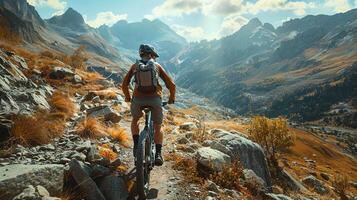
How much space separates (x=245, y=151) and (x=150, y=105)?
9621 millimetres

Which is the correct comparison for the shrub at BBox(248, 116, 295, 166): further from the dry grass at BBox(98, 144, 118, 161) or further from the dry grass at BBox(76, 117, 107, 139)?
the dry grass at BBox(98, 144, 118, 161)

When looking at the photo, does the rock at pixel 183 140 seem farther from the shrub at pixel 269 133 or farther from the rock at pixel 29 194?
the shrub at pixel 269 133

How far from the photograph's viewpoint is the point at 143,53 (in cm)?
976

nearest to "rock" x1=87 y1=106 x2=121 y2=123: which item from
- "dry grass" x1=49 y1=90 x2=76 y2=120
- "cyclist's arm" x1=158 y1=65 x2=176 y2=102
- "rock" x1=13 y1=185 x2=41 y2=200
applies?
"dry grass" x1=49 y1=90 x2=76 y2=120

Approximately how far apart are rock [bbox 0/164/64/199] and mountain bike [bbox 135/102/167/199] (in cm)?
187

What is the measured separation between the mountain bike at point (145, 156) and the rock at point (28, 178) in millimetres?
1867

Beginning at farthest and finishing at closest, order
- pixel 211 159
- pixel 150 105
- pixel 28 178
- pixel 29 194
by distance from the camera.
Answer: pixel 211 159 → pixel 150 105 → pixel 28 178 → pixel 29 194

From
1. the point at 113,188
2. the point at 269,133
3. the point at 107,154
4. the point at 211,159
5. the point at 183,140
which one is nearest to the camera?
the point at 113,188

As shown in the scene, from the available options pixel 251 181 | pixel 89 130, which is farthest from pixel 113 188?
pixel 251 181

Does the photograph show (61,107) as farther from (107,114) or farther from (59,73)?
(59,73)

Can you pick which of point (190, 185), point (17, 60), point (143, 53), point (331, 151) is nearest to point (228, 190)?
point (190, 185)

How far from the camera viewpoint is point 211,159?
12.6 meters

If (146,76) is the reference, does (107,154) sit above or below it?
below

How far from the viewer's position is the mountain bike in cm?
837
